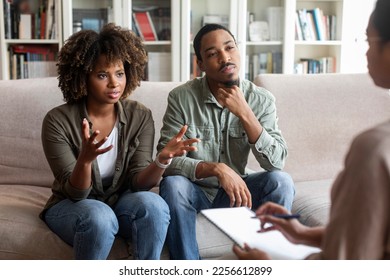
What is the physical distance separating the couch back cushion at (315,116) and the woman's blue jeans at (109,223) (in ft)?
0.70

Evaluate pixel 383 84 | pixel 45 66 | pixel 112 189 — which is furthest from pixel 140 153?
pixel 45 66

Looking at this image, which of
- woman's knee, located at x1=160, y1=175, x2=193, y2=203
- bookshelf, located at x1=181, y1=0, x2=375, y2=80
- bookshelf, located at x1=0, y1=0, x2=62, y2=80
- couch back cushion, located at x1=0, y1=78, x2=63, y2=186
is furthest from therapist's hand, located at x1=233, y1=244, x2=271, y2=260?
bookshelf, located at x1=0, y1=0, x2=62, y2=80

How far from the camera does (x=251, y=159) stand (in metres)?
0.90

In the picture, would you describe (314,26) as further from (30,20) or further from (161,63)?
(30,20)

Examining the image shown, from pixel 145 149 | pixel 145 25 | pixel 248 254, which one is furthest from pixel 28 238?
pixel 145 25

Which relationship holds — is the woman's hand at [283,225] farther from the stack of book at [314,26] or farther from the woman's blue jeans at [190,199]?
the stack of book at [314,26]

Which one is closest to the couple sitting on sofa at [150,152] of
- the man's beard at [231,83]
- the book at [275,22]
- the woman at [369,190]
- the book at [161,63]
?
the man's beard at [231,83]

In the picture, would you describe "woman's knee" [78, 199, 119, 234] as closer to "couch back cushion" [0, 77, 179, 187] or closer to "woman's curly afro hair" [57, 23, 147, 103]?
"woman's curly afro hair" [57, 23, 147, 103]

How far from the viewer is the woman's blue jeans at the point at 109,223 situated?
2.99 ft

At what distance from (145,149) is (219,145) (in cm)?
18

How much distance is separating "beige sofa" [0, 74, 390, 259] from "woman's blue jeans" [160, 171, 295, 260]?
0.7 inches
